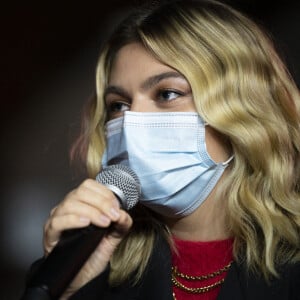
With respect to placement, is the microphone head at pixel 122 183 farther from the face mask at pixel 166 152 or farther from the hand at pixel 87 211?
the face mask at pixel 166 152

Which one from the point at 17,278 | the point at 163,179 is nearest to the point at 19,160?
the point at 17,278

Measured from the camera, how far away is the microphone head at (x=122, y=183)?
0.86m

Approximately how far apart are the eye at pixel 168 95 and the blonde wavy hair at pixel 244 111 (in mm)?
40

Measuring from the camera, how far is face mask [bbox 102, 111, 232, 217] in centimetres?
108

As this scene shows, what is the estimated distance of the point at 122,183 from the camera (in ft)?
2.87

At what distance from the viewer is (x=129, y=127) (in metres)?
1.08

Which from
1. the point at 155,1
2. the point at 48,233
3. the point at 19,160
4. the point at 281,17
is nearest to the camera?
the point at 48,233

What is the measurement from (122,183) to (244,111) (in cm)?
38

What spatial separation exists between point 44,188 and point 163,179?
121 cm

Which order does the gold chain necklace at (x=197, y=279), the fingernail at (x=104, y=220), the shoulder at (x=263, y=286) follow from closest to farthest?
the fingernail at (x=104, y=220), the shoulder at (x=263, y=286), the gold chain necklace at (x=197, y=279)

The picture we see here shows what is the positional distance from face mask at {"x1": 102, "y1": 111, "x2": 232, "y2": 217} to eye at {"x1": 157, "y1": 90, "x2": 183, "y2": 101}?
0.04 metres

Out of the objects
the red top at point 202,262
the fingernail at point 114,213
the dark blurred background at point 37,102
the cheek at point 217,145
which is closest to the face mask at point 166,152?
the cheek at point 217,145

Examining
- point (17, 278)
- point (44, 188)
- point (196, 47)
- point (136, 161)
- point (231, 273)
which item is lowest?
point (17, 278)

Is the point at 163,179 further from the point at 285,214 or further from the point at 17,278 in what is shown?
the point at 17,278
